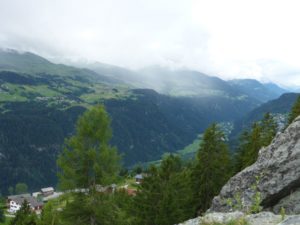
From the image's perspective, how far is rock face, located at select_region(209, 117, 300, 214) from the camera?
20609 millimetres

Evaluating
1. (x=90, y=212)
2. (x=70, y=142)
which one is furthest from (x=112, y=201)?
(x=70, y=142)

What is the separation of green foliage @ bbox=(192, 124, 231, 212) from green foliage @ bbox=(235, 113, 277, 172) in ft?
13.6

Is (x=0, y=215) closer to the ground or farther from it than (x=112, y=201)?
closer to the ground

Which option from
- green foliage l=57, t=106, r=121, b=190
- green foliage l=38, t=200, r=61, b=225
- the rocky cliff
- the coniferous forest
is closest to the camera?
green foliage l=38, t=200, r=61, b=225

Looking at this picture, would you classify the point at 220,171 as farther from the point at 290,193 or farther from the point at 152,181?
the point at 290,193

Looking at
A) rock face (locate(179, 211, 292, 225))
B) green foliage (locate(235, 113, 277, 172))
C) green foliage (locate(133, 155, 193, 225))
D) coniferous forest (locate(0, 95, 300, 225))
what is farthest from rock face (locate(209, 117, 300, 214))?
green foliage (locate(235, 113, 277, 172))

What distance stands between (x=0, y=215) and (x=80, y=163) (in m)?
114

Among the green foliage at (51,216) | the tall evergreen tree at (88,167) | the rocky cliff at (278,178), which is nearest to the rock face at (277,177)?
the rocky cliff at (278,178)

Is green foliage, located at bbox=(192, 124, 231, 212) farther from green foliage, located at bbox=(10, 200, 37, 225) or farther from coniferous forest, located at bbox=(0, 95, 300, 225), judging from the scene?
green foliage, located at bbox=(10, 200, 37, 225)

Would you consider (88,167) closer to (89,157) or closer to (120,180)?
(89,157)

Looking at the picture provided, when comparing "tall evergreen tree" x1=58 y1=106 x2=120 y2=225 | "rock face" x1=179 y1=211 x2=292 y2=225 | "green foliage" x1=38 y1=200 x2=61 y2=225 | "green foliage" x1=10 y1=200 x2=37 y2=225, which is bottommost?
"green foliage" x1=10 y1=200 x2=37 y2=225

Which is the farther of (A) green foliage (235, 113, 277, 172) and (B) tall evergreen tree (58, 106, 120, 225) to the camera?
(A) green foliage (235, 113, 277, 172)

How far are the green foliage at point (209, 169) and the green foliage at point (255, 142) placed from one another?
4.16m

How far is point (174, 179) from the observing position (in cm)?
3825
